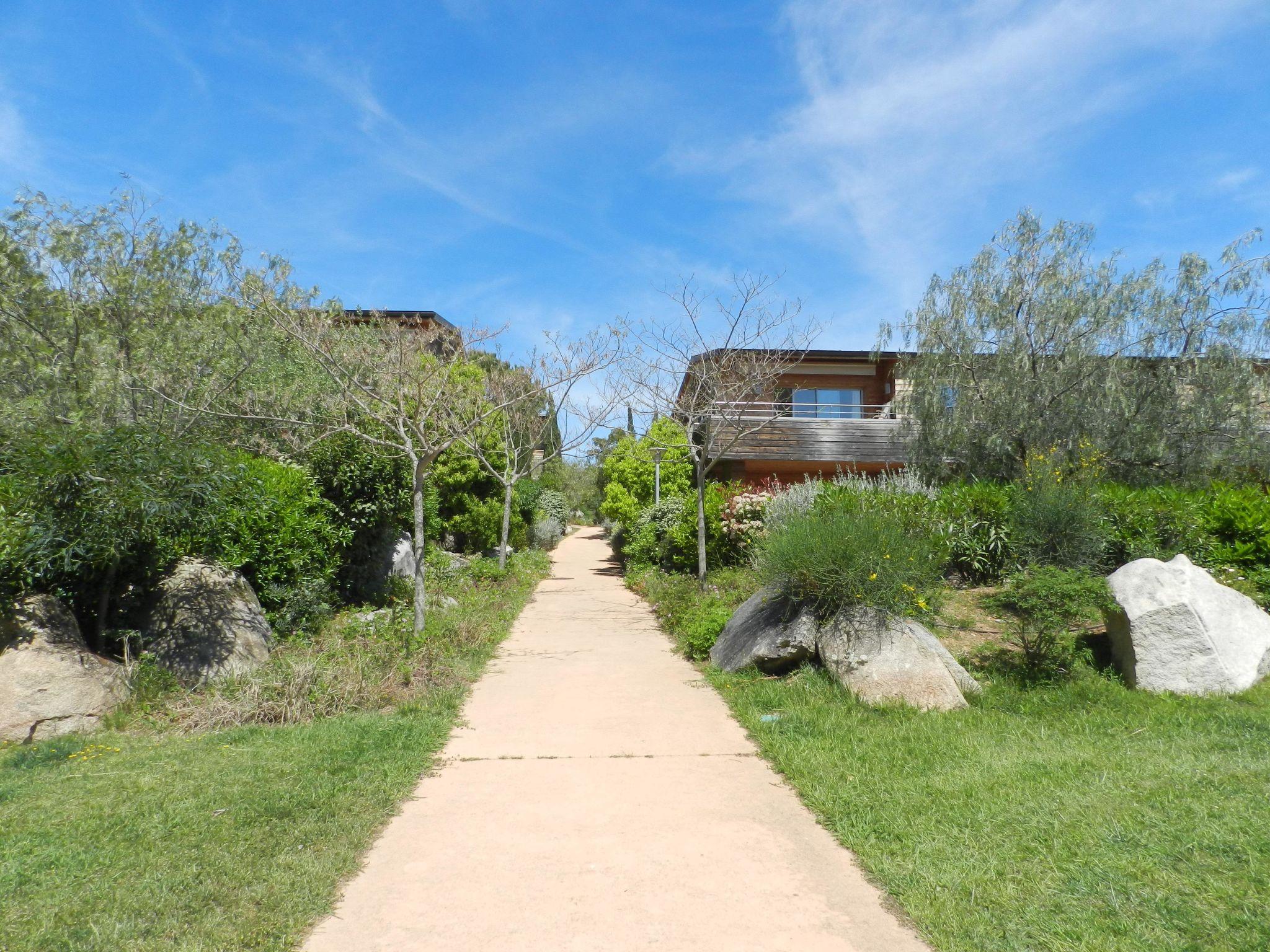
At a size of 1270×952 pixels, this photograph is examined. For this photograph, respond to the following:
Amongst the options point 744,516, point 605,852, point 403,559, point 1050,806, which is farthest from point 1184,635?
point 403,559

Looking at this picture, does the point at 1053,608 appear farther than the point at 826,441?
No

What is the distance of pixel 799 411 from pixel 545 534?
33.6ft

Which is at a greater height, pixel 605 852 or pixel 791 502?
pixel 791 502

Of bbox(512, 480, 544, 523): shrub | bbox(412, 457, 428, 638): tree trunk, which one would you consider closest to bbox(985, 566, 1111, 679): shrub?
bbox(412, 457, 428, 638): tree trunk

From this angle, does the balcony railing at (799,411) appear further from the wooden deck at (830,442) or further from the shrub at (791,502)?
the shrub at (791,502)

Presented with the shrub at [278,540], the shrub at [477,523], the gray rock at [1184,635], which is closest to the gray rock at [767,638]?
the gray rock at [1184,635]

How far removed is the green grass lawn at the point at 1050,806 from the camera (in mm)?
3482

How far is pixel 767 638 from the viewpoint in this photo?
832cm

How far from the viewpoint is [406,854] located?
13.9 feet

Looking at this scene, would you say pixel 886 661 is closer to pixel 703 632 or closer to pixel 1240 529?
pixel 703 632

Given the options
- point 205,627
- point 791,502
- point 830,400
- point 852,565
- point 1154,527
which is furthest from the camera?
point 830,400

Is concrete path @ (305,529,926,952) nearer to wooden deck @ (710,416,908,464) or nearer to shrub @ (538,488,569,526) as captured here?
wooden deck @ (710,416,908,464)

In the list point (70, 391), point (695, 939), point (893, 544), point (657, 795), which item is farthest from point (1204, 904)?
point (70, 391)

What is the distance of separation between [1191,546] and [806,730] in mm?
7577
